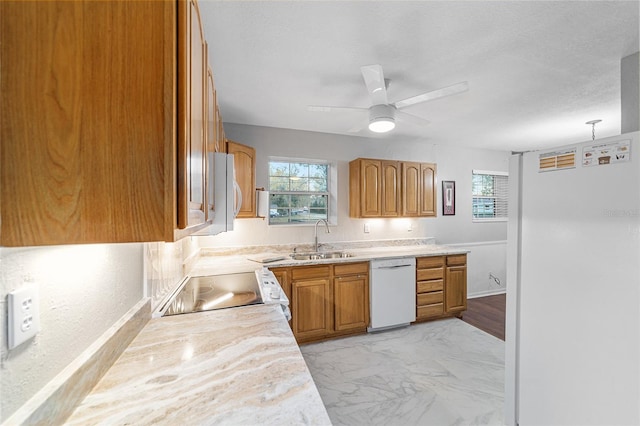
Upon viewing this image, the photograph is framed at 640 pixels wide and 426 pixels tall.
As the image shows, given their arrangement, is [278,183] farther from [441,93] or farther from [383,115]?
[441,93]

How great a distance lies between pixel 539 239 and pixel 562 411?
862 mm

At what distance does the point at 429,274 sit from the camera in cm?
318

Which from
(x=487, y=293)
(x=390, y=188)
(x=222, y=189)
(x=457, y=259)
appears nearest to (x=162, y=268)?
(x=222, y=189)

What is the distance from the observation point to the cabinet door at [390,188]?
340cm

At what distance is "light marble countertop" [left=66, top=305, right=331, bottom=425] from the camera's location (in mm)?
644

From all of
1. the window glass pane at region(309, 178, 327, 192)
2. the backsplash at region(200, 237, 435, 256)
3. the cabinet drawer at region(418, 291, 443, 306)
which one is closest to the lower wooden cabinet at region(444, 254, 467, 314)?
the cabinet drawer at region(418, 291, 443, 306)

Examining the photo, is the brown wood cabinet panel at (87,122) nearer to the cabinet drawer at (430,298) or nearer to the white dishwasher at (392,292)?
the white dishwasher at (392,292)

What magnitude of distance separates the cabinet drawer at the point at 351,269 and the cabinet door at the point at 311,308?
0.16 m

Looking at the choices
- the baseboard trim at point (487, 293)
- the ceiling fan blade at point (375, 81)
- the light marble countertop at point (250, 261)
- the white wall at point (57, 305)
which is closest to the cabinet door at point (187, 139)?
the white wall at point (57, 305)

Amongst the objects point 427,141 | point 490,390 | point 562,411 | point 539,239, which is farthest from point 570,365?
point 427,141

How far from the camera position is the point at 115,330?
0.89 m

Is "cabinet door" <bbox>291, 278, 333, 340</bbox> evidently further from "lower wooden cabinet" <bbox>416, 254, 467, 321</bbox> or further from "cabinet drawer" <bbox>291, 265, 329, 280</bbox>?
"lower wooden cabinet" <bbox>416, 254, 467, 321</bbox>

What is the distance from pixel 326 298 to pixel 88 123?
103 inches

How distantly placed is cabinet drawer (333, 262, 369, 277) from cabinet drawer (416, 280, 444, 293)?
2.44 ft
